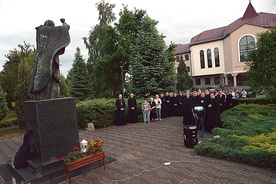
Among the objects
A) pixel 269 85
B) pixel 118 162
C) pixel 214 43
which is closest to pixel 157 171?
pixel 118 162

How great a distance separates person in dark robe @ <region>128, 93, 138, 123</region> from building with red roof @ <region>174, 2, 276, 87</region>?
3063 cm

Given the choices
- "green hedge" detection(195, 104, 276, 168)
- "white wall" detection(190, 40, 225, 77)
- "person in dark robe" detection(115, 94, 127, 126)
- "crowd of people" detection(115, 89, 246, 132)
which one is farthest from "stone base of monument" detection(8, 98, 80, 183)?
"white wall" detection(190, 40, 225, 77)

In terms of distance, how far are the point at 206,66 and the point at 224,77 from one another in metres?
4.60

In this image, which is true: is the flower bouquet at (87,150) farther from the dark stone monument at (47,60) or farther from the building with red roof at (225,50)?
the building with red roof at (225,50)

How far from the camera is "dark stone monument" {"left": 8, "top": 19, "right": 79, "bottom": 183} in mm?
5824

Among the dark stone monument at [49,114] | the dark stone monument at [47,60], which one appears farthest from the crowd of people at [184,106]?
the dark stone monument at [47,60]

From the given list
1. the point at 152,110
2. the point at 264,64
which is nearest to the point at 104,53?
the point at 152,110

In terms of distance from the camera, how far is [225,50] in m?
43.0

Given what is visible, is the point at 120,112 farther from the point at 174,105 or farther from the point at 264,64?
the point at 264,64

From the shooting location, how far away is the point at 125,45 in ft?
81.8

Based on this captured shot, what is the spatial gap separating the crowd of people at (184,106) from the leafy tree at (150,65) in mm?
3059

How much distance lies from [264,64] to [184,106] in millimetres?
6548

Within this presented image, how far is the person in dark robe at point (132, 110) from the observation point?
14906mm

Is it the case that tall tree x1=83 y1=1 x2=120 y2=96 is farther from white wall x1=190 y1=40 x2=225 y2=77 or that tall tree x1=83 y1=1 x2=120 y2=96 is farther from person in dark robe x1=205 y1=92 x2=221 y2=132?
white wall x1=190 y1=40 x2=225 y2=77
